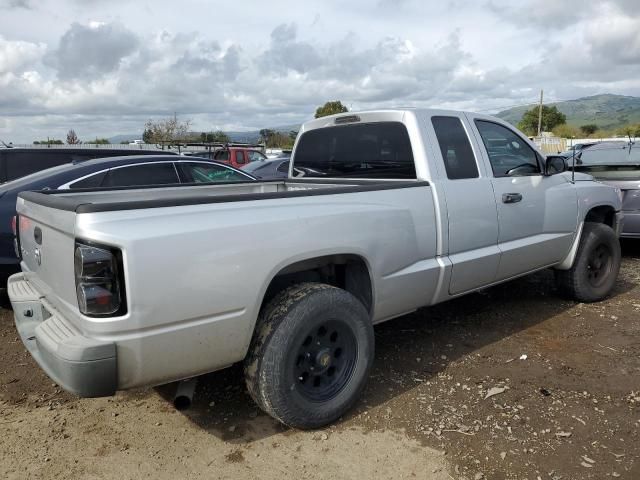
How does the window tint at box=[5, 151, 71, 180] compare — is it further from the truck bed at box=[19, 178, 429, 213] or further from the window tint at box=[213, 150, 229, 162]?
the window tint at box=[213, 150, 229, 162]

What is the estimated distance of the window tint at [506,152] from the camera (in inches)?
179

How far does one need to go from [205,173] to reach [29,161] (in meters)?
2.31

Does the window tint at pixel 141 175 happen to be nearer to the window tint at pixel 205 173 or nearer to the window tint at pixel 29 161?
the window tint at pixel 205 173

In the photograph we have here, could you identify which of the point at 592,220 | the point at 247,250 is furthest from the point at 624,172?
the point at 247,250

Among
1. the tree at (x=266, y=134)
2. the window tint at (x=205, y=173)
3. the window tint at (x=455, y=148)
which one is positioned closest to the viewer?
the window tint at (x=455, y=148)

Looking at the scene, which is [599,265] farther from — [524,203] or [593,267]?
[524,203]

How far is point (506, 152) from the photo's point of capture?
4.73 meters

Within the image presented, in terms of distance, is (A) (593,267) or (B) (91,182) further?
(B) (91,182)

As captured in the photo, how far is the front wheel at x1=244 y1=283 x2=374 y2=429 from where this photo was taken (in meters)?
2.93

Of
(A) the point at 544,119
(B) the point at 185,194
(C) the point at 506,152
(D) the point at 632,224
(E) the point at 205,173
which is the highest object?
(A) the point at 544,119

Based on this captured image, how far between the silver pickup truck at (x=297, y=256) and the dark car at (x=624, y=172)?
2560 mm

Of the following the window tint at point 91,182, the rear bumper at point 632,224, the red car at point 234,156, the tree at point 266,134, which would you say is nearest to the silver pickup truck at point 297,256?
the window tint at point 91,182

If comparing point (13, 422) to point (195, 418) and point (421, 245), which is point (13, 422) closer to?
point (195, 418)

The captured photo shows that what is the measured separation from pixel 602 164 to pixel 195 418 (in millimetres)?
6762
